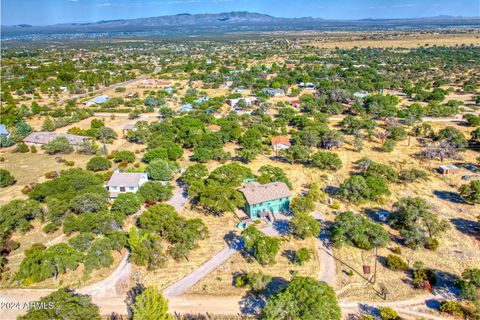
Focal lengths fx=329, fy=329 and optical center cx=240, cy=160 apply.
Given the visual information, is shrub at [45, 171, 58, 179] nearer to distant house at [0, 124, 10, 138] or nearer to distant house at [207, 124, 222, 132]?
distant house at [0, 124, 10, 138]

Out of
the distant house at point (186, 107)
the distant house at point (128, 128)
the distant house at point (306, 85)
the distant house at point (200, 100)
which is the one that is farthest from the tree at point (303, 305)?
the distant house at point (306, 85)

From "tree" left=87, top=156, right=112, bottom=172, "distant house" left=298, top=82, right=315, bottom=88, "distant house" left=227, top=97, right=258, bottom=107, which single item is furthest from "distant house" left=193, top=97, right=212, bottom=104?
"tree" left=87, top=156, right=112, bottom=172

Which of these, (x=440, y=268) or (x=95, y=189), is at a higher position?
(x=95, y=189)

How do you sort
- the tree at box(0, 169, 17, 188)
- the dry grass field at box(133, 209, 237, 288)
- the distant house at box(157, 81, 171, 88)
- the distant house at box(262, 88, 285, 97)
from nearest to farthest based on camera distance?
the dry grass field at box(133, 209, 237, 288) < the tree at box(0, 169, 17, 188) < the distant house at box(262, 88, 285, 97) < the distant house at box(157, 81, 171, 88)

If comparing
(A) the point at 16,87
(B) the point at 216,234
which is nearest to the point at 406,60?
(B) the point at 216,234

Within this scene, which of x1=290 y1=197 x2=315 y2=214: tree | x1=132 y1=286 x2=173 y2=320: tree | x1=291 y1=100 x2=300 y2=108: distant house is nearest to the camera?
x1=132 y1=286 x2=173 y2=320: tree

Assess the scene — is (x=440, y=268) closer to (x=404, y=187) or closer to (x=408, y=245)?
(x=408, y=245)

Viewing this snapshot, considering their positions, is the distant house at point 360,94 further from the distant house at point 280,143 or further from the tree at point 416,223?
the tree at point 416,223
